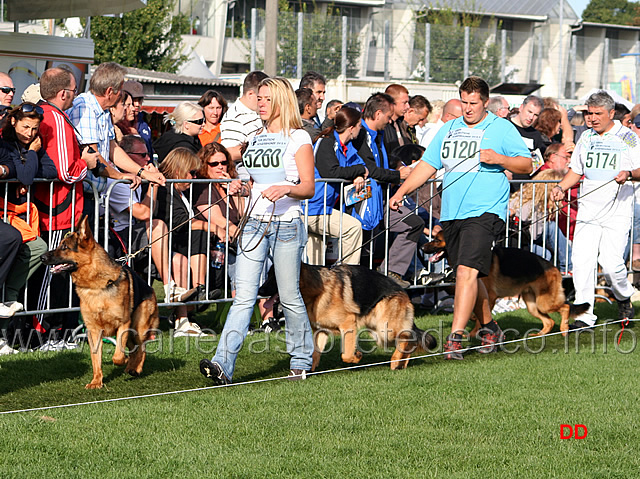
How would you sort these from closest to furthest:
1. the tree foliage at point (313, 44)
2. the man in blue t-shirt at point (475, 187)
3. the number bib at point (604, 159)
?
the man in blue t-shirt at point (475, 187) < the number bib at point (604, 159) < the tree foliage at point (313, 44)

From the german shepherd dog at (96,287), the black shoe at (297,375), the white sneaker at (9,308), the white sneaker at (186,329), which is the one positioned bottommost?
the white sneaker at (186,329)

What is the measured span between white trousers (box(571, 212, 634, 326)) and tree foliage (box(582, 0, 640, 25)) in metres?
71.1

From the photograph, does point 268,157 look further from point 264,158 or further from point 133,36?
point 133,36

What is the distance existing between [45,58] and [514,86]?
12735 millimetres

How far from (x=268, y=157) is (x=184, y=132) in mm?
3211

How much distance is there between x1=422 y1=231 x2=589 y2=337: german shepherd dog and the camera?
823 centimetres

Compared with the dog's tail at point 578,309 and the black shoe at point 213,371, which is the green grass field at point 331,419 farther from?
the dog's tail at point 578,309

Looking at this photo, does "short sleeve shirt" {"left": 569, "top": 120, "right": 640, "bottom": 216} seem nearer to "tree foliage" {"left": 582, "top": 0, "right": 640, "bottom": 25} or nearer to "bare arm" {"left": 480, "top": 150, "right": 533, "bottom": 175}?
"bare arm" {"left": 480, "top": 150, "right": 533, "bottom": 175}

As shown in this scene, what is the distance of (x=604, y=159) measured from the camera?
866cm

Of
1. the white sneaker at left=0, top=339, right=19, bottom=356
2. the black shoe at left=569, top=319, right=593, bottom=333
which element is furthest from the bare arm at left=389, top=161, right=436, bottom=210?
the white sneaker at left=0, top=339, right=19, bottom=356

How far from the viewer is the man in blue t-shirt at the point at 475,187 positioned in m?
7.30

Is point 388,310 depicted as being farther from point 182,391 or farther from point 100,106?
point 100,106

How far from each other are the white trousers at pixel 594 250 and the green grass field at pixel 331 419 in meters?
1.34

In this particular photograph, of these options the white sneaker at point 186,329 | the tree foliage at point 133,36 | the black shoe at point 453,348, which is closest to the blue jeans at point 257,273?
the black shoe at point 453,348
